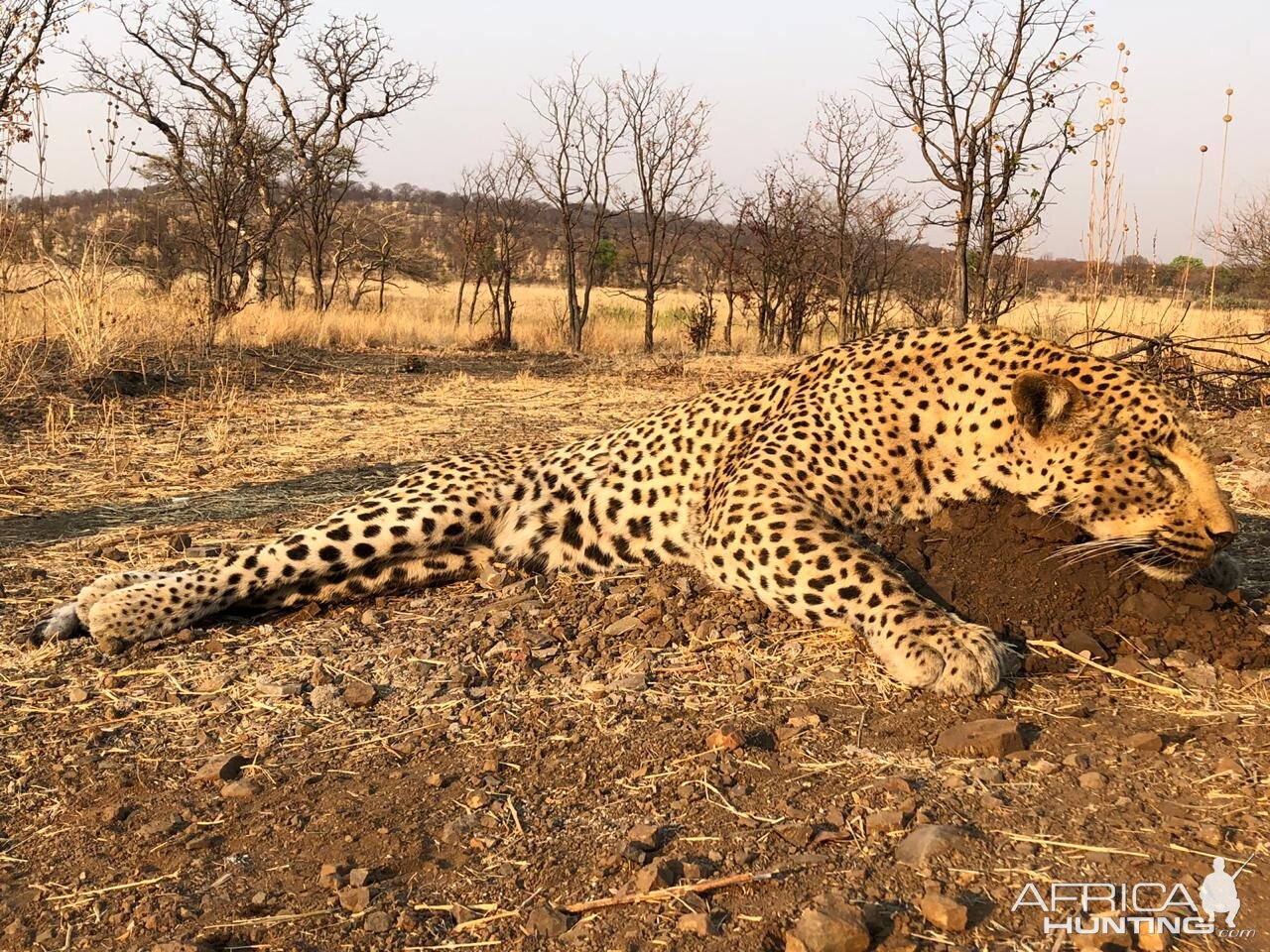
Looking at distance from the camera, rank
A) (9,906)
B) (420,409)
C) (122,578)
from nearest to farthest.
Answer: (9,906)
(122,578)
(420,409)

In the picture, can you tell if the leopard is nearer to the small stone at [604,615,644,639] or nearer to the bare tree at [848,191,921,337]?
the small stone at [604,615,644,639]

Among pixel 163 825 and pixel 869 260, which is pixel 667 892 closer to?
pixel 163 825

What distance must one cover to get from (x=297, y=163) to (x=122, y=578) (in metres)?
23.3

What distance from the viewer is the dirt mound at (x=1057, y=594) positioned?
3904 millimetres

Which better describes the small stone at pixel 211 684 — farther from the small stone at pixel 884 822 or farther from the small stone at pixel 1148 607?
the small stone at pixel 1148 607

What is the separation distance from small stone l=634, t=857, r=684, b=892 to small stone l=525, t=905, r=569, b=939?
0.68 ft

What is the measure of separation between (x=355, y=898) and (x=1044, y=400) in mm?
3298

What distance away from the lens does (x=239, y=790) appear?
3098 mm

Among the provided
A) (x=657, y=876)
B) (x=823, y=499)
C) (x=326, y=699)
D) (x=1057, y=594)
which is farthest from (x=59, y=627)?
(x=1057, y=594)

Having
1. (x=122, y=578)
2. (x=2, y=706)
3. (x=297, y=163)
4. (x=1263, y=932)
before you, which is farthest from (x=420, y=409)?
(x=297, y=163)

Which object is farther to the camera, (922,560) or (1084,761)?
(922,560)

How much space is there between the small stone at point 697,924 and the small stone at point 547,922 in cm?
27

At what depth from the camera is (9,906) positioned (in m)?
2.54

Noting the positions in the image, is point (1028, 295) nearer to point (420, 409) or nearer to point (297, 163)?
point (420, 409)
